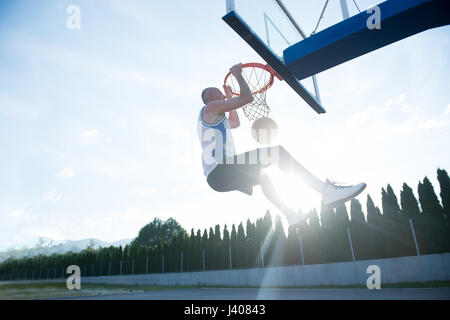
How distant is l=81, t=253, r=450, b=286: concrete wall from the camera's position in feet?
38.6

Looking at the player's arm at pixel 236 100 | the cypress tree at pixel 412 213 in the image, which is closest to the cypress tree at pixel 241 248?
the cypress tree at pixel 412 213

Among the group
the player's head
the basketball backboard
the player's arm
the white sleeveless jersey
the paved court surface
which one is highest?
the basketball backboard

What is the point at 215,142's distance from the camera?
3541 millimetres

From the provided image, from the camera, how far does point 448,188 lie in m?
13.0

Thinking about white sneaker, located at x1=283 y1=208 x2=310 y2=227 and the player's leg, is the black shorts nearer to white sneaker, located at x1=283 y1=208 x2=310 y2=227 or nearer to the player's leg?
the player's leg

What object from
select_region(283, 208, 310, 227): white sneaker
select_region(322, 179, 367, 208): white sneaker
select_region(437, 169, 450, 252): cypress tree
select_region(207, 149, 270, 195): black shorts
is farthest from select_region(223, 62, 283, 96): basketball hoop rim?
select_region(437, 169, 450, 252): cypress tree

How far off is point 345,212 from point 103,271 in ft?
96.6

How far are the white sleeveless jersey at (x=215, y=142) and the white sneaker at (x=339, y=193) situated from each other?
1245mm

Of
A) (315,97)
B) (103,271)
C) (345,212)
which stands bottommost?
(103,271)

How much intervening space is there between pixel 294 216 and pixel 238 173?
34.9 inches

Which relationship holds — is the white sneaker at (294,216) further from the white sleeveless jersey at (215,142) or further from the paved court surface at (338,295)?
the paved court surface at (338,295)
